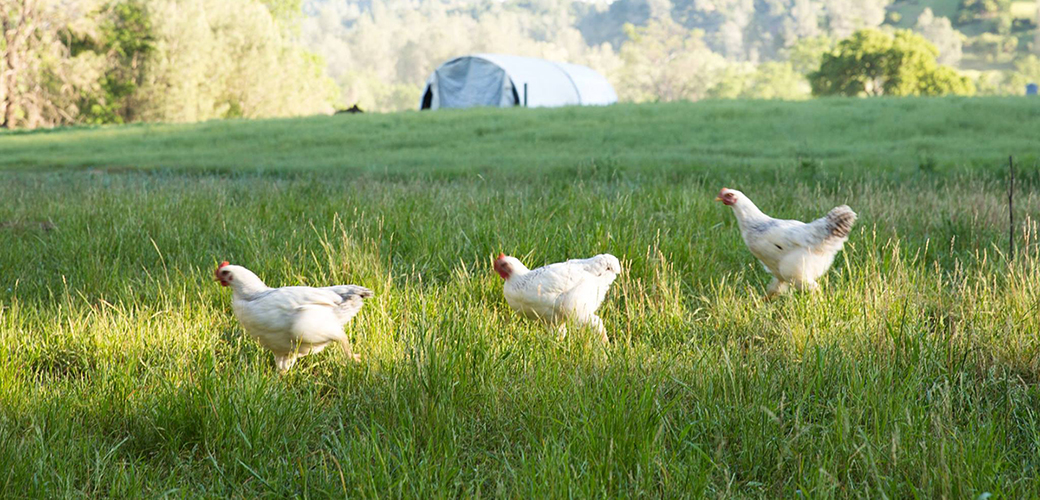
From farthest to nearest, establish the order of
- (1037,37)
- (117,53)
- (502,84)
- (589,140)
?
(1037,37) < (117,53) < (502,84) < (589,140)

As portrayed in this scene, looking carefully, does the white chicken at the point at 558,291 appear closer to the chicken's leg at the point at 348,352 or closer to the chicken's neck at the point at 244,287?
the chicken's leg at the point at 348,352

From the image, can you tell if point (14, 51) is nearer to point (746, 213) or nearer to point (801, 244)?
point (746, 213)

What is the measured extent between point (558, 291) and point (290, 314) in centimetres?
129

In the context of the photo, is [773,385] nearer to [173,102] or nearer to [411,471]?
[411,471]

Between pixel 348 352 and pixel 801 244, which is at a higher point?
pixel 801 244

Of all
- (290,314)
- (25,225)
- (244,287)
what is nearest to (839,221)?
(290,314)

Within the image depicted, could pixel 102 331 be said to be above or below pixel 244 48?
below

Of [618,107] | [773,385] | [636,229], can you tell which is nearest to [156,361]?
[773,385]

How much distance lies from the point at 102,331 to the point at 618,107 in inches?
775

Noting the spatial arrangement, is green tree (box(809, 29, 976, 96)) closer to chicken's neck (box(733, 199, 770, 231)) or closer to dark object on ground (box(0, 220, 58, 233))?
chicken's neck (box(733, 199, 770, 231))

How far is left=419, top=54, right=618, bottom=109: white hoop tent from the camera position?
3666 cm

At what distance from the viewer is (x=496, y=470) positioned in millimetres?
2592

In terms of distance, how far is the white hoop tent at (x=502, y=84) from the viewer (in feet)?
120

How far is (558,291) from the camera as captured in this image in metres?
3.84
